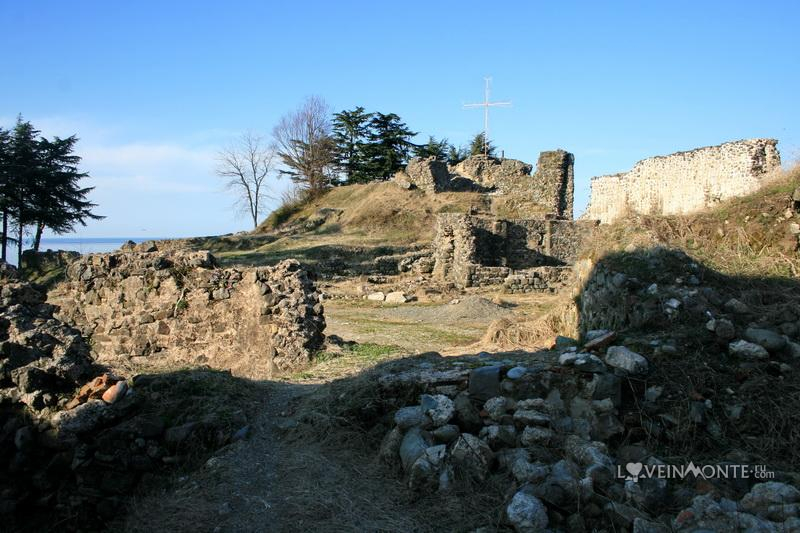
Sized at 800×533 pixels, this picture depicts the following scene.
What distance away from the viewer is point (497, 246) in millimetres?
26656

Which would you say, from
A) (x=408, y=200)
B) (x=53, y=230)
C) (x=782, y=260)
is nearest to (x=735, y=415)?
(x=782, y=260)

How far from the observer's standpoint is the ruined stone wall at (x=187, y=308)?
9.32 meters

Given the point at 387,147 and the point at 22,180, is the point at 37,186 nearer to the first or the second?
the point at 22,180

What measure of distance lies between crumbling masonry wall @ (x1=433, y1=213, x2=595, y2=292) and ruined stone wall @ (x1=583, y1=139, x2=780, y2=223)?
151 inches

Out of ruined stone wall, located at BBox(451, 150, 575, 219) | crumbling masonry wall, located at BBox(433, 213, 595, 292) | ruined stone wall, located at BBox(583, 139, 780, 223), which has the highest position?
ruined stone wall, located at BBox(451, 150, 575, 219)

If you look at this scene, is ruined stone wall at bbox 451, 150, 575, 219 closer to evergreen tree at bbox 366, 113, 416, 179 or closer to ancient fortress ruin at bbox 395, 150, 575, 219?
ancient fortress ruin at bbox 395, 150, 575, 219

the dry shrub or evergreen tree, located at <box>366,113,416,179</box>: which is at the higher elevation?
evergreen tree, located at <box>366,113,416,179</box>

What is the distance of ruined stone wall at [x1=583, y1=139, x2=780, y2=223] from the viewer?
48.5 feet

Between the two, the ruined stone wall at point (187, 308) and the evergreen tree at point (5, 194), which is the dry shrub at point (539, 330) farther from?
the evergreen tree at point (5, 194)

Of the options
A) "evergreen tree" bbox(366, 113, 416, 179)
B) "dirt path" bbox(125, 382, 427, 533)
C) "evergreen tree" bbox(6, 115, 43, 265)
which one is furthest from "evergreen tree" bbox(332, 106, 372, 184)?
"dirt path" bbox(125, 382, 427, 533)

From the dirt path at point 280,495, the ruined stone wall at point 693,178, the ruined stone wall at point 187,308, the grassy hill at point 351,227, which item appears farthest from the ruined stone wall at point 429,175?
the dirt path at point 280,495

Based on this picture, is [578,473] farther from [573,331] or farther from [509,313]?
[509,313]

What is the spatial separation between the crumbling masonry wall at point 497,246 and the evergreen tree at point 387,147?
23.4 metres

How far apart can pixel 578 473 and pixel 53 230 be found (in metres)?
41.4
